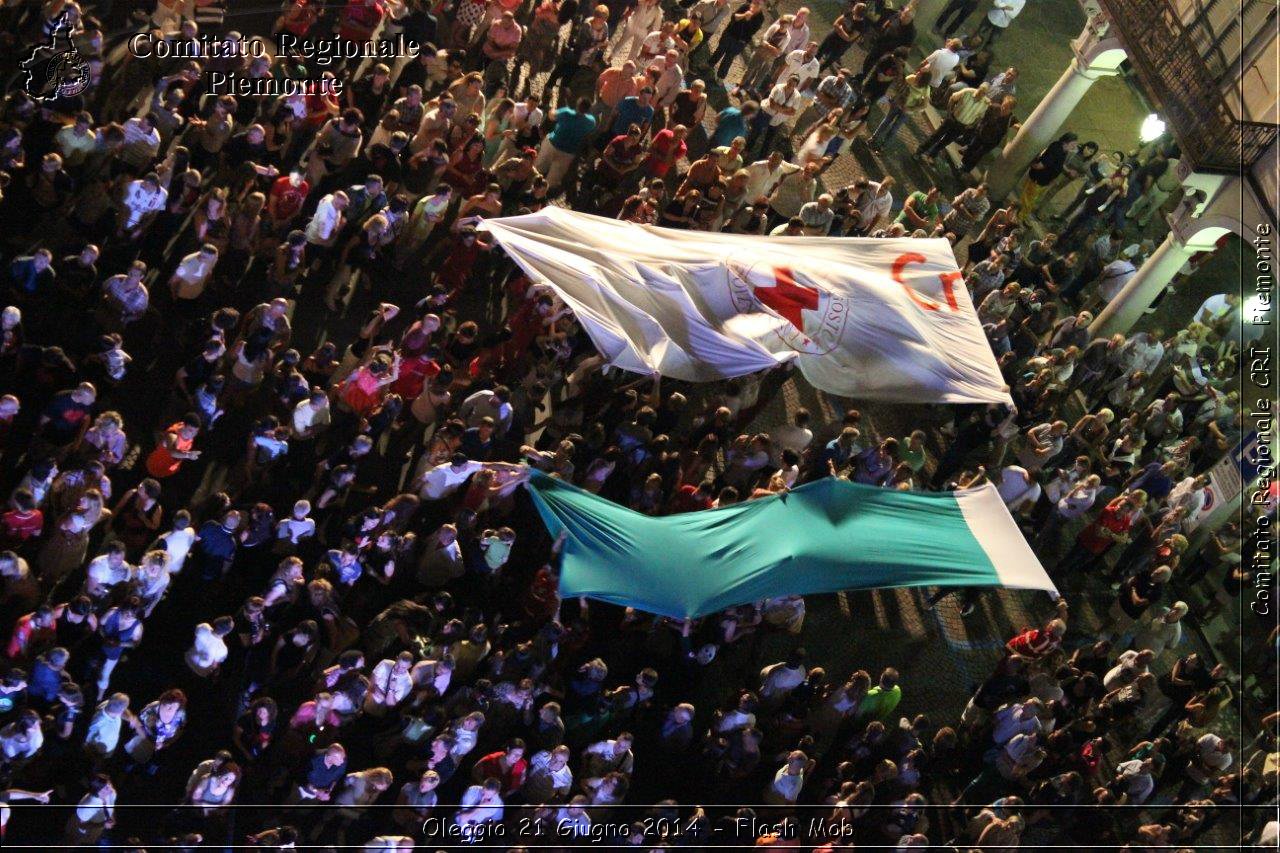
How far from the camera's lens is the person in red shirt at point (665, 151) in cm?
2645

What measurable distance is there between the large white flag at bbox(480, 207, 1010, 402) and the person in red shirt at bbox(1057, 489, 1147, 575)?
4.08m

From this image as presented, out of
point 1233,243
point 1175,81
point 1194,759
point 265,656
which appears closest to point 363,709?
point 265,656

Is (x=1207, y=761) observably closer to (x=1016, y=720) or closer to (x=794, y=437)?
(x=1016, y=720)

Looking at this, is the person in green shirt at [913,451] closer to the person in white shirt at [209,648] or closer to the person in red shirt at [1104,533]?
the person in red shirt at [1104,533]

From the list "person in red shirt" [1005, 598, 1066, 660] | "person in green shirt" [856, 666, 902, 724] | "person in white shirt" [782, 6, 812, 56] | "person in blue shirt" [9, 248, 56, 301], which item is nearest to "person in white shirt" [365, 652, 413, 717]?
"person in green shirt" [856, 666, 902, 724]

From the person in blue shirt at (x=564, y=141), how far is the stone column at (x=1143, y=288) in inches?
381

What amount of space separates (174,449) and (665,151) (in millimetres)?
9867

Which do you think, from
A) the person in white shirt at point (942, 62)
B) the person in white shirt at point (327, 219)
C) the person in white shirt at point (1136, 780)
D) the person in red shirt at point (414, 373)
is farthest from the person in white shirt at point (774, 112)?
the person in white shirt at point (1136, 780)

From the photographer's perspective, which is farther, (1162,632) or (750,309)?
(1162,632)

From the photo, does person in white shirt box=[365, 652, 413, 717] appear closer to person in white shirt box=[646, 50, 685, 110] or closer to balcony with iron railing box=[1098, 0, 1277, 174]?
person in white shirt box=[646, 50, 685, 110]

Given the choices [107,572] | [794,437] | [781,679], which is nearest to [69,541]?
[107,572]

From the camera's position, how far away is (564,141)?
26.1m

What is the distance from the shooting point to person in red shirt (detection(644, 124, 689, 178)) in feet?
86.8

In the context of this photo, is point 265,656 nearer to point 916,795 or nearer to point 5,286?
point 5,286
